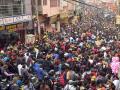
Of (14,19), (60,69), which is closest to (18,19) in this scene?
(14,19)

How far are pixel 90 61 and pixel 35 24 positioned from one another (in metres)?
16.6

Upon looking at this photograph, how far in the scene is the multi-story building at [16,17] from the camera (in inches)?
1195

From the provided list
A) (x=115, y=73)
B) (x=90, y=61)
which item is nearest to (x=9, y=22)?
(x=90, y=61)

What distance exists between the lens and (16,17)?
32.1 metres

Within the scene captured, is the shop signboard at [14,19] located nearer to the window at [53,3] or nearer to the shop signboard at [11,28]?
the shop signboard at [11,28]

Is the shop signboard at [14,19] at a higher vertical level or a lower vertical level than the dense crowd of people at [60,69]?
higher

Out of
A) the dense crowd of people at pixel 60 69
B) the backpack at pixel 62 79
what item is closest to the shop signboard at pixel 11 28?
the dense crowd of people at pixel 60 69

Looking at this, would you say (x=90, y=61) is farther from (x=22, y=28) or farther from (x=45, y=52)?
(x=22, y=28)

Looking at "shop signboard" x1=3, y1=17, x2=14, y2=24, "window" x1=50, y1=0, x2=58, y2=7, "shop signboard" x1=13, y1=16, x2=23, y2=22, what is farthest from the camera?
"window" x1=50, y1=0, x2=58, y2=7

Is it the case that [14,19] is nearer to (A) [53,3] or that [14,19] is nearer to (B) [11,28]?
(B) [11,28]

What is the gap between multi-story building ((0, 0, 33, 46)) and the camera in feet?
99.6

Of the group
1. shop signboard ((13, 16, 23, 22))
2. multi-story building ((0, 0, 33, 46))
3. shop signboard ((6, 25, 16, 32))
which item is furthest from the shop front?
shop signboard ((6, 25, 16, 32))

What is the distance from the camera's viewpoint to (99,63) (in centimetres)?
1933

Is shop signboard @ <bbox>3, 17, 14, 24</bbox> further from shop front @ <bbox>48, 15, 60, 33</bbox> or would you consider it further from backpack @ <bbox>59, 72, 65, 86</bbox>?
backpack @ <bbox>59, 72, 65, 86</bbox>
